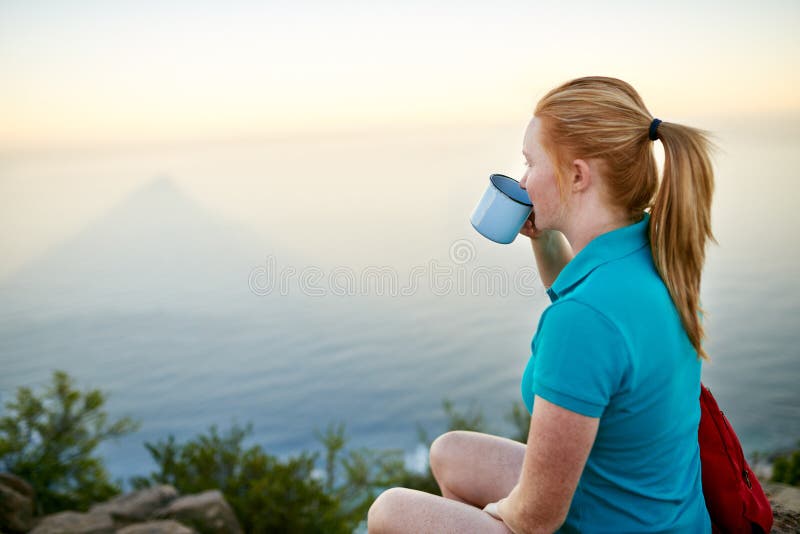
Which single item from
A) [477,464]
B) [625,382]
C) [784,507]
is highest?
[625,382]

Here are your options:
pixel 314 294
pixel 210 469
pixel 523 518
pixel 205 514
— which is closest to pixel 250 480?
pixel 210 469

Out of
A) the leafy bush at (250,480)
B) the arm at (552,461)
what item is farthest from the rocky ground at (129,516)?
the arm at (552,461)

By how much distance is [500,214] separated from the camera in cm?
174

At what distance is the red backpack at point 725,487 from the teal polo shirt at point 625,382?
0.08 meters

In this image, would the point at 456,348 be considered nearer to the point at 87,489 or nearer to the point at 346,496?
the point at 346,496

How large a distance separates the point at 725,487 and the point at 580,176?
2.30ft

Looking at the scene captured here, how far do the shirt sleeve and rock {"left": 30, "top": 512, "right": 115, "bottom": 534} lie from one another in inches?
89.2

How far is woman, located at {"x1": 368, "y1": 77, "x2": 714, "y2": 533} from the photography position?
42.8 inches

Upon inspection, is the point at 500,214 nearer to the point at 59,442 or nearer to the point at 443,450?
the point at 443,450

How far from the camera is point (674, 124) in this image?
1240 mm

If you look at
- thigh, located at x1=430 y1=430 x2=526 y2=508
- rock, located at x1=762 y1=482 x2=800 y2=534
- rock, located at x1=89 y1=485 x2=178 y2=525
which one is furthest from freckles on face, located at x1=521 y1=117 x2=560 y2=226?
rock, located at x1=89 y1=485 x2=178 y2=525

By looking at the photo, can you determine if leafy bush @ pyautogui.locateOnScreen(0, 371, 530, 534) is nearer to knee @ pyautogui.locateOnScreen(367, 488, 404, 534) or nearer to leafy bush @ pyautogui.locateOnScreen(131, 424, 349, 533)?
leafy bush @ pyautogui.locateOnScreen(131, 424, 349, 533)

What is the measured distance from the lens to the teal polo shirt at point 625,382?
3.53 feet

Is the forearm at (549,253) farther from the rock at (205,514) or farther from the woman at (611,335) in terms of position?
the rock at (205,514)
